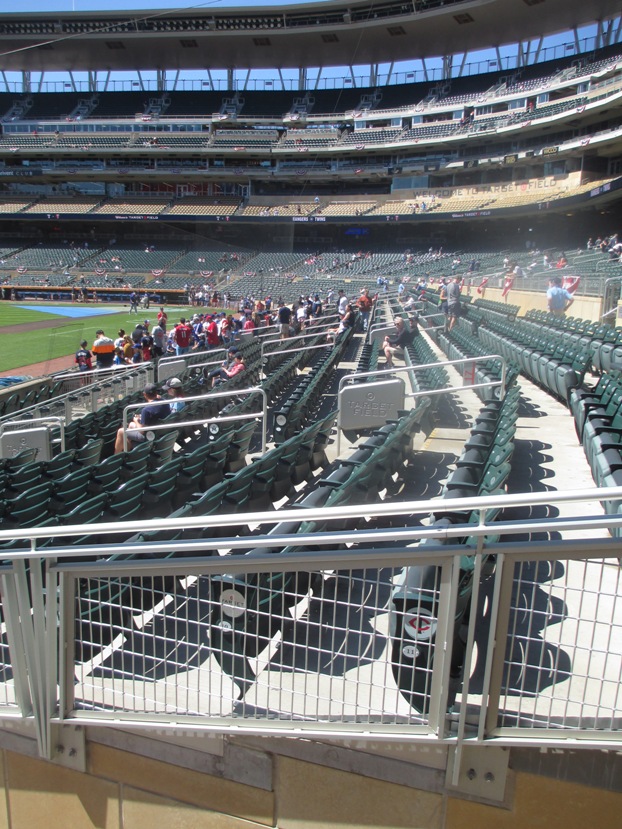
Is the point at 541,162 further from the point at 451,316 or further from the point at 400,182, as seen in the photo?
the point at 451,316

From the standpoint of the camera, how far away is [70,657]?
2.99 metres

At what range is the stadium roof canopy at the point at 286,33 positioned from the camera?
1709 inches

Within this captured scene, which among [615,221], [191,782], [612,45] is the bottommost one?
[191,782]

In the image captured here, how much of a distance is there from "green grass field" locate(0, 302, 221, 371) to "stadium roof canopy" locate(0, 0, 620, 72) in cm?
1893

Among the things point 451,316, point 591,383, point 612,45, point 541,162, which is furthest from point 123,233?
point 591,383

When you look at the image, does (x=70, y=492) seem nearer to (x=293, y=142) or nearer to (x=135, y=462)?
(x=135, y=462)

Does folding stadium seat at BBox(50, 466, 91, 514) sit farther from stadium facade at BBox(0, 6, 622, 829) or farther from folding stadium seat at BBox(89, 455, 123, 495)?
stadium facade at BBox(0, 6, 622, 829)

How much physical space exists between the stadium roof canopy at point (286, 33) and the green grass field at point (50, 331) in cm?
1893

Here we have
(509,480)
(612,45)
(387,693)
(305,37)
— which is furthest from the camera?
(305,37)

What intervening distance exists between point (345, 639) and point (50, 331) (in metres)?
27.2

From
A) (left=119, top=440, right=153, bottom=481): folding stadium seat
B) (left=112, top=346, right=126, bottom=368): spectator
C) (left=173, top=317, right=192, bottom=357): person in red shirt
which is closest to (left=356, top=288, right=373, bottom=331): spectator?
(left=173, top=317, right=192, bottom=357): person in red shirt

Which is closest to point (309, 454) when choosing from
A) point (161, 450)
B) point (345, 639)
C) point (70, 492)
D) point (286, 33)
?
point (161, 450)

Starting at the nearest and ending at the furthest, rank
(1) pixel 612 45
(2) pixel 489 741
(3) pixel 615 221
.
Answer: (2) pixel 489 741, (3) pixel 615 221, (1) pixel 612 45

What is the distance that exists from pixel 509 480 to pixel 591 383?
480 centimetres
